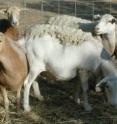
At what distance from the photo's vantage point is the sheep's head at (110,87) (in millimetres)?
6551

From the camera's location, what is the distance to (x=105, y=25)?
855cm

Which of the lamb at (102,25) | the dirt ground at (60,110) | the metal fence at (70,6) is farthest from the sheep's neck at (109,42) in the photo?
the metal fence at (70,6)

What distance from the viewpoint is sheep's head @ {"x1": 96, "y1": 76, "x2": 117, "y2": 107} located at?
6.55 meters

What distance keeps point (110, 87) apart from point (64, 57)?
0.98m

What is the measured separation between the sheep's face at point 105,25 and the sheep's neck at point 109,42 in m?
0.12

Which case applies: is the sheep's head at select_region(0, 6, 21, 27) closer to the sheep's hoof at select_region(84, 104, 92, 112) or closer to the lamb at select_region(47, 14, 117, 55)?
the lamb at select_region(47, 14, 117, 55)

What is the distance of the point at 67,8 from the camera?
56.4ft

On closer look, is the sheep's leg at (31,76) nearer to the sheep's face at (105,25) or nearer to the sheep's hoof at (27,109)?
the sheep's hoof at (27,109)

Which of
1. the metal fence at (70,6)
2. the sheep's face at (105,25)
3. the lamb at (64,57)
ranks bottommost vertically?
the lamb at (64,57)

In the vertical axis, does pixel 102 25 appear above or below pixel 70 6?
below

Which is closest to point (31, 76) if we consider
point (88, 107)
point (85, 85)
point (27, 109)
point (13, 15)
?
point (27, 109)

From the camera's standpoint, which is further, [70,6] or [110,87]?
[70,6]

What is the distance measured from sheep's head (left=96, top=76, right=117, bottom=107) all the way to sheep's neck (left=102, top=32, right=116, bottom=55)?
2.19 meters

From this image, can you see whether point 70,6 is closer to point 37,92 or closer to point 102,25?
point 102,25
